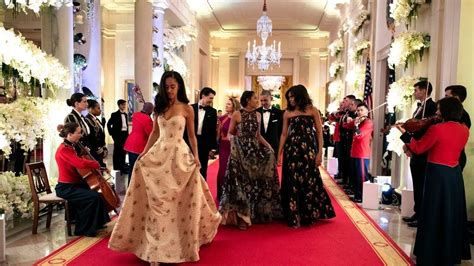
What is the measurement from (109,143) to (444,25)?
10990 mm

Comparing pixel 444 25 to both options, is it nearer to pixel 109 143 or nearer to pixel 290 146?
pixel 290 146

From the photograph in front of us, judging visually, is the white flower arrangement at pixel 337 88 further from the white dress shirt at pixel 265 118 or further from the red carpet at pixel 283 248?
the red carpet at pixel 283 248

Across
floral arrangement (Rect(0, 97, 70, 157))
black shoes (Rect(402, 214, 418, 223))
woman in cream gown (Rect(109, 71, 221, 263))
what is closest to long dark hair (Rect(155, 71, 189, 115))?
woman in cream gown (Rect(109, 71, 221, 263))

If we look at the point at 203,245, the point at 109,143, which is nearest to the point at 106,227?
the point at 203,245

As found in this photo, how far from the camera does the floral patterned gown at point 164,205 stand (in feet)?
12.1

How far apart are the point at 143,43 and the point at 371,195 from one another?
20.2ft

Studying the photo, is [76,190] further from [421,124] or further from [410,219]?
[410,219]

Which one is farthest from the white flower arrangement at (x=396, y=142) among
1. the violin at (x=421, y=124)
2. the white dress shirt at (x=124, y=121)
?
the white dress shirt at (x=124, y=121)

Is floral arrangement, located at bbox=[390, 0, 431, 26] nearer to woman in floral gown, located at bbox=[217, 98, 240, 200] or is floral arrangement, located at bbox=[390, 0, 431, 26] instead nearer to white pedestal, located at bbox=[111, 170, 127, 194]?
woman in floral gown, located at bbox=[217, 98, 240, 200]

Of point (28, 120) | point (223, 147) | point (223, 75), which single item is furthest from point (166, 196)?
point (223, 75)

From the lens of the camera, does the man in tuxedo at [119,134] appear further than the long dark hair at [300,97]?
Yes

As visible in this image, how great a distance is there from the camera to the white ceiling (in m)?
15.3

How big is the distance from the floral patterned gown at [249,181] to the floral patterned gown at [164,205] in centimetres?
138

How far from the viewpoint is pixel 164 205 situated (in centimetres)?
371
